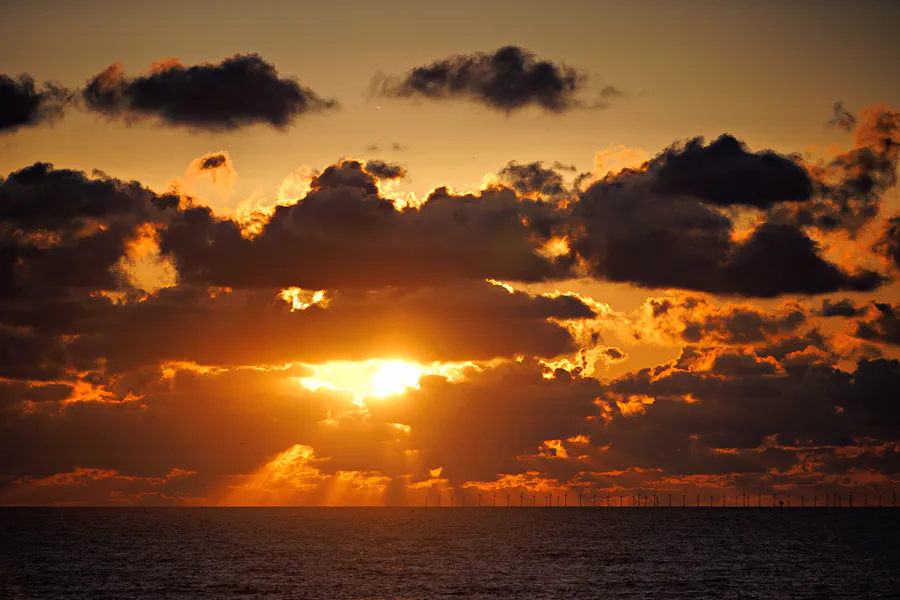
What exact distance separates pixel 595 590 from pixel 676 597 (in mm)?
16060

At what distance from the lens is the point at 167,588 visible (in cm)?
19912

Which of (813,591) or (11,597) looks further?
(813,591)

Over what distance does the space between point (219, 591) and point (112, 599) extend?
18.7m

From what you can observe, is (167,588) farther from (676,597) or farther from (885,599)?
(885,599)

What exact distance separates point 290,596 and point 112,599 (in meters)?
29.8

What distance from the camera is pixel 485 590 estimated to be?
196 m

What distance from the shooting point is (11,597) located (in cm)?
18112

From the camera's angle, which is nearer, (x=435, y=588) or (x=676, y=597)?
(x=676, y=597)

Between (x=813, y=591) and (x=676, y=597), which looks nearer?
(x=676, y=597)

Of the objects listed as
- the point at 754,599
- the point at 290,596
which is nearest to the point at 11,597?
the point at 290,596

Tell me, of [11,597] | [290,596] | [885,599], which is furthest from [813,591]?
[11,597]

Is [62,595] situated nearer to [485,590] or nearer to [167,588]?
[167,588]

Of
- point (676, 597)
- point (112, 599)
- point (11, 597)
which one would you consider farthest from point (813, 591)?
point (11, 597)

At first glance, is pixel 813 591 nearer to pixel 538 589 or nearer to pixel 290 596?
pixel 538 589
